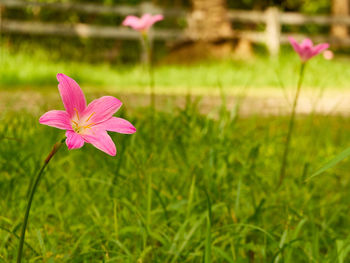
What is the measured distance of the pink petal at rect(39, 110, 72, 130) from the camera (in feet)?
2.42

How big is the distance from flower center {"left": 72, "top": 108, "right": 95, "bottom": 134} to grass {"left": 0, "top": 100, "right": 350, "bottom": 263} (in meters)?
0.35

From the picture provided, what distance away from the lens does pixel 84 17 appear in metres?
16.9

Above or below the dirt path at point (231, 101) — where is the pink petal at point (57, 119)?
above

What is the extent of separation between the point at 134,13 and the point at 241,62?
302cm

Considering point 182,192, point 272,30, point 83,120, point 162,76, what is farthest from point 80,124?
→ point 272,30

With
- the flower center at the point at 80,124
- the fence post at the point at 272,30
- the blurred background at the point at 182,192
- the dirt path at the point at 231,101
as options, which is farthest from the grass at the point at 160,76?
the flower center at the point at 80,124

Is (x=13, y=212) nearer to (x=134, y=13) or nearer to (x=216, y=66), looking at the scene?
(x=216, y=66)

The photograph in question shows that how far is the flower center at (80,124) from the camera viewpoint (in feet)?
2.74

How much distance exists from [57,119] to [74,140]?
0.16 feet

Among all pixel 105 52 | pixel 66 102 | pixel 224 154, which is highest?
pixel 66 102

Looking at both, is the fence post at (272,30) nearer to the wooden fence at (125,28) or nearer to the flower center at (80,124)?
the wooden fence at (125,28)

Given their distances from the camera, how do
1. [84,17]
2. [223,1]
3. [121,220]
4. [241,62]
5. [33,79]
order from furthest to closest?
[84,17], [223,1], [241,62], [33,79], [121,220]

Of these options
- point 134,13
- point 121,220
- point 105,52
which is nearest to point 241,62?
point 134,13

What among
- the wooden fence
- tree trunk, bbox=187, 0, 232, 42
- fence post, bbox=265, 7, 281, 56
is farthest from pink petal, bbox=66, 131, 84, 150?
fence post, bbox=265, 7, 281, 56
